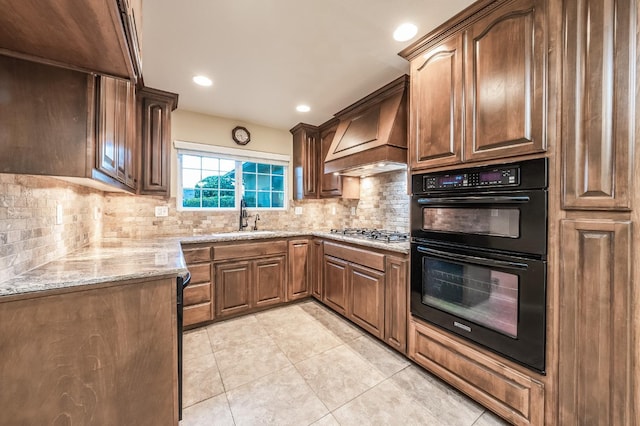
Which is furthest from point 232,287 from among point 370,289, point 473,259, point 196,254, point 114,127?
point 473,259

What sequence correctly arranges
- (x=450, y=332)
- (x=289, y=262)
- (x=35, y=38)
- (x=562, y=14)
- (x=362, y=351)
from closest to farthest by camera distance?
(x=35, y=38) → (x=562, y=14) → (x=450, y=332) → (x=362, y=351) → (x=289, y=262)

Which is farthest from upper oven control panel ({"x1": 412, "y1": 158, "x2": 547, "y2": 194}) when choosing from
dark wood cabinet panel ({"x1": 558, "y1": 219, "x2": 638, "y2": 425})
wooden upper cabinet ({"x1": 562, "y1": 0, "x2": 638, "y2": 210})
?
dark wood cabinet panel ({"x1": 558, "y1": 219, "x2": 638, "y2": 425})

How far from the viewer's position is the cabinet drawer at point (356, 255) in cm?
221

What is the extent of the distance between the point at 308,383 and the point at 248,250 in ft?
4.92

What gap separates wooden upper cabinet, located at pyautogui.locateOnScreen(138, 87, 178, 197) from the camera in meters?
2.51

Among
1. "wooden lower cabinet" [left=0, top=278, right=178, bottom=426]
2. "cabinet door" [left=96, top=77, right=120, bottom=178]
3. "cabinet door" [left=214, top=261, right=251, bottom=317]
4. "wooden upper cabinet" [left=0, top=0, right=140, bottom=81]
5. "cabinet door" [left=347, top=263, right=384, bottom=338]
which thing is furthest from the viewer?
"cabinet door" [left=214, top=261, right=251, bottom=317]

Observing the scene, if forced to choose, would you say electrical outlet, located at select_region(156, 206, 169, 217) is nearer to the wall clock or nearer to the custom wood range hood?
the wall clock

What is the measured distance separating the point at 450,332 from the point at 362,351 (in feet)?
2.64

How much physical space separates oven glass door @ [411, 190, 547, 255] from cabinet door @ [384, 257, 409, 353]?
34 centimetres

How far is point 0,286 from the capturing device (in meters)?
0.90

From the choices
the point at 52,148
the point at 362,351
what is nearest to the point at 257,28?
the point at 52,148

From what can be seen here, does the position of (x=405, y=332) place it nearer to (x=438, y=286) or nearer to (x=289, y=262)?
(x=438, y=286)

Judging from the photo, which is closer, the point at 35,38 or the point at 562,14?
the point at 35,38

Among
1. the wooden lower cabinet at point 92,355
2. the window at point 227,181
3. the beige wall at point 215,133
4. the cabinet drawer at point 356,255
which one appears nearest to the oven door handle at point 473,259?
the cabinet drawer at point 356,255
